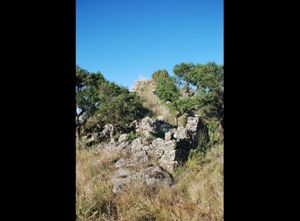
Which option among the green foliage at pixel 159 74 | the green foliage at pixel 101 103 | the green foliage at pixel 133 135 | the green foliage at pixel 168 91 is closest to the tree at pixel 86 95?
the green foliage at pixel 101 103

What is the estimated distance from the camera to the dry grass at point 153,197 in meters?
3.87

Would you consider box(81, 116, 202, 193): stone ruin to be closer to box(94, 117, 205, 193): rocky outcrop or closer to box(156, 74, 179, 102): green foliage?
box(94, 117, 205, 193): rocky outcrop

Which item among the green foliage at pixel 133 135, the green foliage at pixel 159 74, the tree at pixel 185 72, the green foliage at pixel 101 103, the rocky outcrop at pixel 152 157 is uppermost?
the green foliage at pixel 159 74

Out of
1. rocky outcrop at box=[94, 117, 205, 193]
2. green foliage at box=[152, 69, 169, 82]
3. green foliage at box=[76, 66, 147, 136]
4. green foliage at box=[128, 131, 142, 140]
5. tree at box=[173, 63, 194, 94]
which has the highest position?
green foliage at box=[152, 69, 169, 82]

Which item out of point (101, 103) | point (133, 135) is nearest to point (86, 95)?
point (101, 103)

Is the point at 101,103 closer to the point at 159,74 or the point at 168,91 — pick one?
the point at 168,91

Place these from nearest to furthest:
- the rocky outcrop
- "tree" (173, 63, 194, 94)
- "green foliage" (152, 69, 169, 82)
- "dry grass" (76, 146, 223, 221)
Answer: "dry grass" (76, 146, 223, 221)
the rocky outcrop
"tree" (173, 63, 194, 94)
"green foliage" (152, 69, 169, 82)

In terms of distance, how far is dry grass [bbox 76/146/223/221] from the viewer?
12.7 ft

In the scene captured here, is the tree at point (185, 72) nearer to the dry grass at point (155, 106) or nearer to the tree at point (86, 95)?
the dry grass at point (155, 106)

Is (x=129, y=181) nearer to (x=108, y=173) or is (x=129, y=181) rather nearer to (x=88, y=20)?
(x=108, y=173)

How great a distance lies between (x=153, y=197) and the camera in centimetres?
450

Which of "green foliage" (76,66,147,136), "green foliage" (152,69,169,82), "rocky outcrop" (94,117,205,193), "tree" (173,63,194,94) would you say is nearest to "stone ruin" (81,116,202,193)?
"rocky outcrop" (94,117,205,193)
